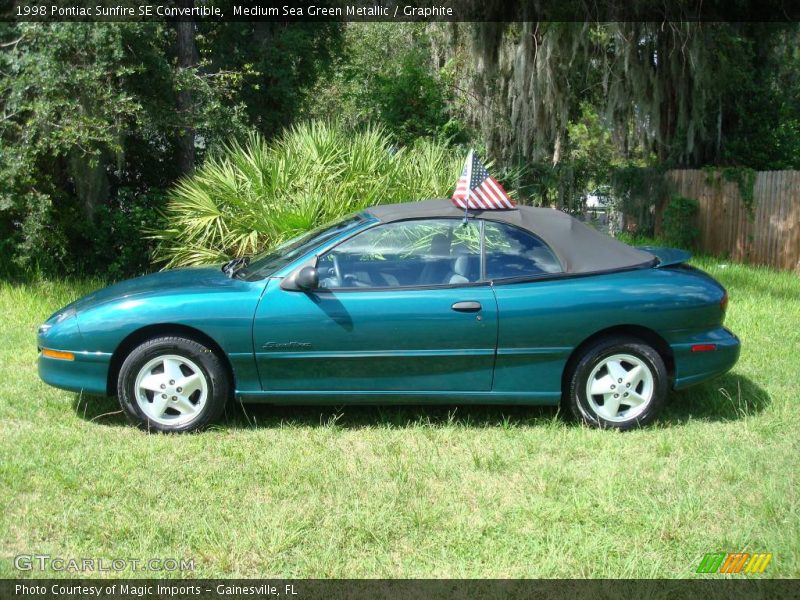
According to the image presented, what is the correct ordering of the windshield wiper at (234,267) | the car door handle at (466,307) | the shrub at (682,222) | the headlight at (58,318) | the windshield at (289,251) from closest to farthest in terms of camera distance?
the car door handle at (466,307), the headlight at (58,318), the windshield at (289,251), the windshield wiper at (234,267), the shrub at (682,222)

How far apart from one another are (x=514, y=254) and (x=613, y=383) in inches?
42.6

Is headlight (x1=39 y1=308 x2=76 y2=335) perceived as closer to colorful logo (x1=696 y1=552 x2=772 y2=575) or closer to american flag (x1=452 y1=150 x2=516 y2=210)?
american flag (x1=452 y1=150 x2=516 y2=210)

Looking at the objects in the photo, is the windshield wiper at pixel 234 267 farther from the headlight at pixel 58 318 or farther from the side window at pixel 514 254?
the side window at pixel 514 254

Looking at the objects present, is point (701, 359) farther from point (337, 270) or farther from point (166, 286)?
point (166, 286)

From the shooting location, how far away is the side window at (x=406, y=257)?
5.49 metres

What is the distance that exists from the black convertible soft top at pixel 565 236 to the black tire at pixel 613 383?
537mm

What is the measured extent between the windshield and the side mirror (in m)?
0.35

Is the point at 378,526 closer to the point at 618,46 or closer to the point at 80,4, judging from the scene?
the point at 80,4

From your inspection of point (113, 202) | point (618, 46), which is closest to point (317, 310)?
point (113, 202)

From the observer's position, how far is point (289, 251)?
599 cm

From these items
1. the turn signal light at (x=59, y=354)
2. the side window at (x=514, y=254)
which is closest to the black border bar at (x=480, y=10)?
the turn signal light at (x=59, y=354)

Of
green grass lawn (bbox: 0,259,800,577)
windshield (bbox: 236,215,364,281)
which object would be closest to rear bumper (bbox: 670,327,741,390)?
green grass lawn (bbox: 0,259,800,577)

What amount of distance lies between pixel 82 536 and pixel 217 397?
4.92ft

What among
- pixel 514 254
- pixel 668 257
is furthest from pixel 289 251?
pixel 668 257
